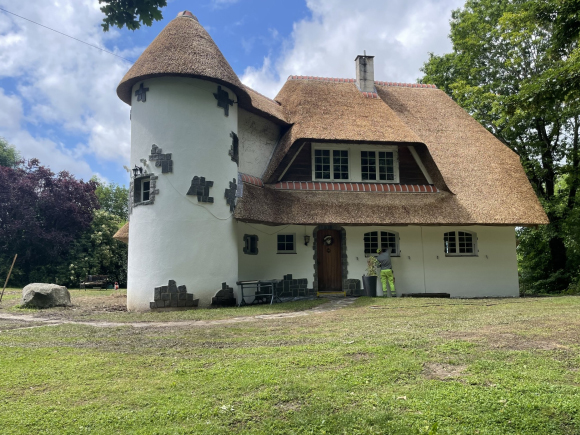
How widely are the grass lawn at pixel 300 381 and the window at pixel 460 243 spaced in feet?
27.7

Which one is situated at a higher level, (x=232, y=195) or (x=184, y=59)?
(x=184, y=59)

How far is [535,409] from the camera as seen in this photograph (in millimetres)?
4117

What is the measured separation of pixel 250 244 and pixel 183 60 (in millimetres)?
6063

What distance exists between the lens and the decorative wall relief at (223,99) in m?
13.5

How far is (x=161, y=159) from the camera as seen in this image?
42.0 feet

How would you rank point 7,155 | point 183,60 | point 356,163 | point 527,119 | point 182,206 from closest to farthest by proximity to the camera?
point 182,206, point 183,60, point 356,163, point 527,119, point 7,155

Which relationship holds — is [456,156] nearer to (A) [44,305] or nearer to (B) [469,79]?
(B) [469,79]

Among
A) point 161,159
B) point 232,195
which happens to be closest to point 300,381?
point 232,195

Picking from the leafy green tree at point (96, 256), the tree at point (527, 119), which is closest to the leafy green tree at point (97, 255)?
the leafy green tree at point (96, 256)

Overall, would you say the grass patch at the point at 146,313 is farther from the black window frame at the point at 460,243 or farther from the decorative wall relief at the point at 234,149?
the black window frame at the point at 460,243

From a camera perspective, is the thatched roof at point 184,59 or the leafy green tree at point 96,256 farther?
the leafy green tree at point 96,256

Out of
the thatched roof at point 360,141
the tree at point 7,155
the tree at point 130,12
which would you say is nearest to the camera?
the tree at point 130,12

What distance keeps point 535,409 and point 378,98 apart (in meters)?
16.0

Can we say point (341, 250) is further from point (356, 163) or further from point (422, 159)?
point (422, 159)
